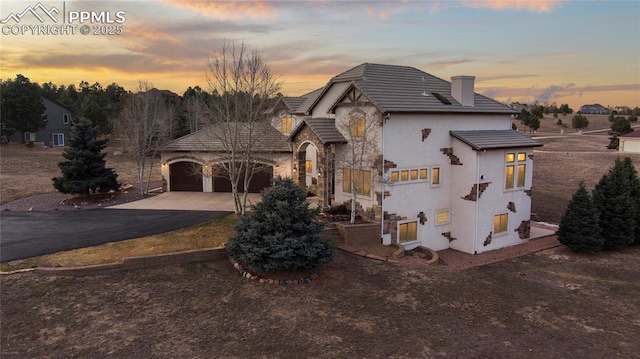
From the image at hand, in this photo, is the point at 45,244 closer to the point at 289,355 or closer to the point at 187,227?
the point at 187,227

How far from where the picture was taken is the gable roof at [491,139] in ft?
70.2

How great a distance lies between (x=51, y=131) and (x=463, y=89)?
204ft

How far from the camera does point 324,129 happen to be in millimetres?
21922

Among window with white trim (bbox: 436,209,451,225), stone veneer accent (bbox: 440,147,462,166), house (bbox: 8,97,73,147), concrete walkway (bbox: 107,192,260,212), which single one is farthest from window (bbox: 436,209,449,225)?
house (bbox: 8,97,73,147)

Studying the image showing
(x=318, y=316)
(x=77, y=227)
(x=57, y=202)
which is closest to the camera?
(x=318, y=316)

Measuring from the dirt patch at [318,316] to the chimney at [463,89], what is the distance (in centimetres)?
1064

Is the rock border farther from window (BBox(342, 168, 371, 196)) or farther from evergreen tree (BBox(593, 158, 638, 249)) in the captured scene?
evergreen tree (BBox(593, 158, 638, 249))

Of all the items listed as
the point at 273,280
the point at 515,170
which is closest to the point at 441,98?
the point at 515,170

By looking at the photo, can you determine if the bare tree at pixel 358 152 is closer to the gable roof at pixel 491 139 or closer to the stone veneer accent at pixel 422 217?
the stone veneer accent at pixel 422 217

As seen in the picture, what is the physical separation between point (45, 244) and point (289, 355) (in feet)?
40.4

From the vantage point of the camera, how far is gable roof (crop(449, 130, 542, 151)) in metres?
21.4

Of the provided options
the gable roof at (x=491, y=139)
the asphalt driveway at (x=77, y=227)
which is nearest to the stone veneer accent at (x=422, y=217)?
the gable roof at (x=491, y=139)

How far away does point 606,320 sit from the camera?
1327 cm

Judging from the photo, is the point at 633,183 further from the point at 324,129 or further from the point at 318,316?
the point at 318,316
